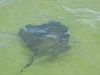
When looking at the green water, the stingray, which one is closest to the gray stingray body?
the stingray

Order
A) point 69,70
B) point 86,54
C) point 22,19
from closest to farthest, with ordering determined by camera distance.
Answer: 1. point 69,70
2. point 86,54
3. point 22,19

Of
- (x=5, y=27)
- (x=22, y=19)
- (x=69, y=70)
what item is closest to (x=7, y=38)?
(x=5, y=27)

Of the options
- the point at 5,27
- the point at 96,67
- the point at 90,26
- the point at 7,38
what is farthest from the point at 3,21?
the point at 96,67

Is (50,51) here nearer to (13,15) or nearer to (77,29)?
(77,29)

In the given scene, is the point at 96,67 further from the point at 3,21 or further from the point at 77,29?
the point at 3,21

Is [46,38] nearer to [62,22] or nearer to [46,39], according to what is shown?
[46,39]

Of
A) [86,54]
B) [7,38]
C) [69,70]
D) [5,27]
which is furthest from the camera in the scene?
[5,27]

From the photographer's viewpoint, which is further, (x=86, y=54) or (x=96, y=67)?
(x=86, y=54)
